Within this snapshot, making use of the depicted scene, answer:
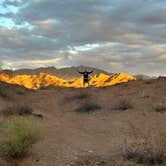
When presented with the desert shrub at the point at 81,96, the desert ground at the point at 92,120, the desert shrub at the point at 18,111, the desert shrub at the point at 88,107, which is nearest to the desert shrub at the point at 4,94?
the desert ground at the point at 92,120

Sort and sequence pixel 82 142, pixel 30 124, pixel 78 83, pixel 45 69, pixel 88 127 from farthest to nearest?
1. pixel 45 69
2. pixel 78 83
3. pixel 88 127
4. pixel 82 142
5. pixel 30 124

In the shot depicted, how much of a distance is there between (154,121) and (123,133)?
329cm

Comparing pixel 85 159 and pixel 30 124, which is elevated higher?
pixel 30 124

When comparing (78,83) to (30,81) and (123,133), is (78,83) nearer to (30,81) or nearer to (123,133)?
(30,81)

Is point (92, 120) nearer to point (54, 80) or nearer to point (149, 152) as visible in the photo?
point (149, 152)

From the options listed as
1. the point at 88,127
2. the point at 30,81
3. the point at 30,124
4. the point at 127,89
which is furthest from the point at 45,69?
the point at 30,124

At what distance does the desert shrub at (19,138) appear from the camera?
14727 mm

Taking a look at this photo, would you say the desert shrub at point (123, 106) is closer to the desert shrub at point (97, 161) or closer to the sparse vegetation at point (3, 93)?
the sparse vegetation at point (3, 93)

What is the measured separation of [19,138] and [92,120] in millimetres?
9388

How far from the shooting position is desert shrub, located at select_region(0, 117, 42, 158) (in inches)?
580

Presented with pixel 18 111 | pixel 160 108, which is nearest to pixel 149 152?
pixel 18 111

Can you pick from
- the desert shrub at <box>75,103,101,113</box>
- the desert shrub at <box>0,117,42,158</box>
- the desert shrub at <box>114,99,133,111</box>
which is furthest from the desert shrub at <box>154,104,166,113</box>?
the desert shrub at <box>0,117,42,158</box>

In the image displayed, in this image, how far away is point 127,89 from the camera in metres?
35.4

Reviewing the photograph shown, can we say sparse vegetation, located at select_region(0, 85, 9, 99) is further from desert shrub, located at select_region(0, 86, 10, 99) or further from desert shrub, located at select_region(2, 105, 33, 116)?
desert shrub, located at select_region(2, 105, 33, 116)
